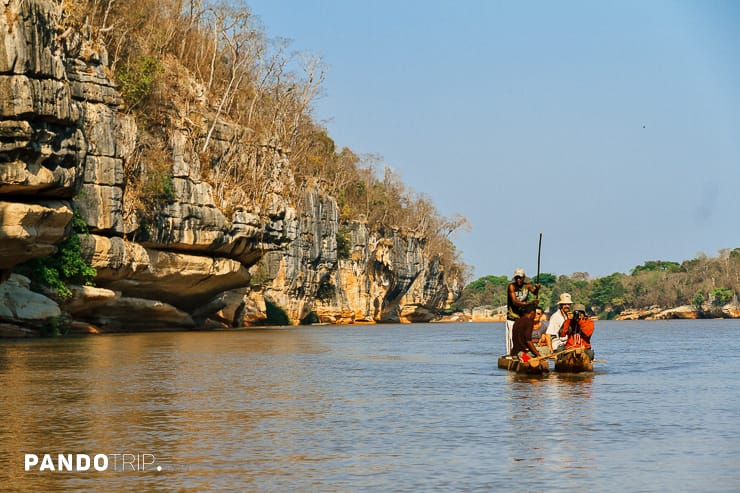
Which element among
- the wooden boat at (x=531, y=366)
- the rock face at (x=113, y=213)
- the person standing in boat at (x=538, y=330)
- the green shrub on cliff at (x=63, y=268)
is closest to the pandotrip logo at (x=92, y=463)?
the wooden boat at (x=531, y=366)

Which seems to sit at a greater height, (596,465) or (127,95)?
(127,95)

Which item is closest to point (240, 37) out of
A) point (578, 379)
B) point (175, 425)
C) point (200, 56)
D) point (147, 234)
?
point (200, 56)

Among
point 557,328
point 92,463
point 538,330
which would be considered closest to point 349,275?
point 557,328

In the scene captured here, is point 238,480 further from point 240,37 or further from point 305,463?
point 240,37

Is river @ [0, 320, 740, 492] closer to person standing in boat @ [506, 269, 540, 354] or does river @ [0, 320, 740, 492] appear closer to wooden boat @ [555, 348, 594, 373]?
wooden boat @ [555, 348, 594, 373]

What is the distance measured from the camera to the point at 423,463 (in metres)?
10.8

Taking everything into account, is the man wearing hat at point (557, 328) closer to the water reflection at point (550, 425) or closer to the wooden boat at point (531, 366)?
the wooden boat at point (531, 366)

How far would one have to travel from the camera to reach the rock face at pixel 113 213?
125 feet

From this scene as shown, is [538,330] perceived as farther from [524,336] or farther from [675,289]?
[675,289]

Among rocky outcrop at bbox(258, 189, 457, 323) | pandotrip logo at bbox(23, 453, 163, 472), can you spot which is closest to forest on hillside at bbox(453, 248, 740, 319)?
rocky outcrop at bbox(258, 189, 457, 323)

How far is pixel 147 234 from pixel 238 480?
44994 millimetres

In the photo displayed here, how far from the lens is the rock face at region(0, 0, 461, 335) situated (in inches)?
1506

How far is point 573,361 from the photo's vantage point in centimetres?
2281

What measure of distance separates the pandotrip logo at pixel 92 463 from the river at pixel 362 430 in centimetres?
3
